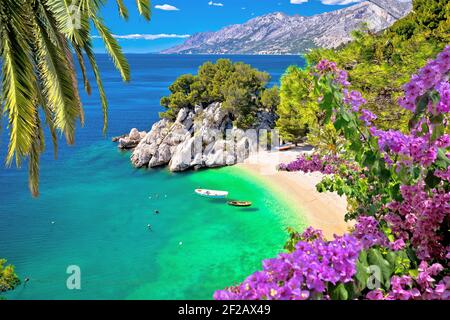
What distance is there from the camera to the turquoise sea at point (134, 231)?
Answer: 1648cm

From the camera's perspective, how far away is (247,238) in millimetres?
20312

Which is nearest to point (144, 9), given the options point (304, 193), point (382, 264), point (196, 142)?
point (382, 264)

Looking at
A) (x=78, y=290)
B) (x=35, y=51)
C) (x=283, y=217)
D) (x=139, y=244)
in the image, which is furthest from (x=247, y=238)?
(x=35, y=51)

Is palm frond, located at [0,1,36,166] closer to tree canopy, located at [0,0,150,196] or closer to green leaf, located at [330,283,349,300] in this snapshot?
tree canopy, located at [0,0,150,196]

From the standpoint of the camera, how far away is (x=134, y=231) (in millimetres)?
22000

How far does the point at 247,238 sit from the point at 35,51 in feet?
51.2

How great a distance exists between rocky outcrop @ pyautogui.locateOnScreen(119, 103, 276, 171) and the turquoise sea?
1.43 m

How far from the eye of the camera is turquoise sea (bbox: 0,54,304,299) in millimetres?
16484

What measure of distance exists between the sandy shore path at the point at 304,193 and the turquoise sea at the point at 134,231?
1.05 meters

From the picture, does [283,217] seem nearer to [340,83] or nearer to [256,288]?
[340,83]

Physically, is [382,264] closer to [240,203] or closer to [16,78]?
[16,78]

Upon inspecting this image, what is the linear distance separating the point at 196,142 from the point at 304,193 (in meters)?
12.8

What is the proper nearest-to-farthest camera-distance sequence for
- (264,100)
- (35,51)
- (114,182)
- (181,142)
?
1. (35,51)
2. (114,182)
3. (181,142)
4. (264,100)
